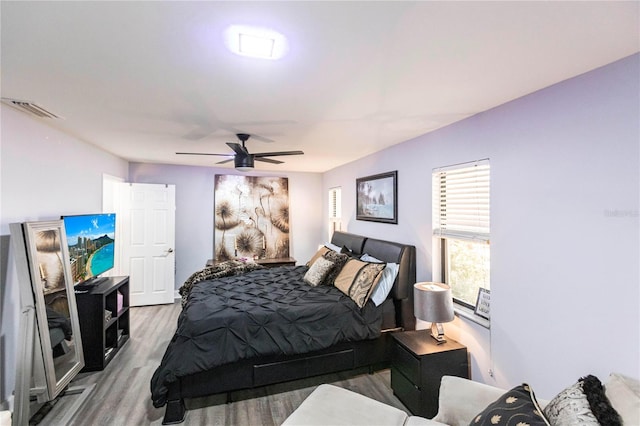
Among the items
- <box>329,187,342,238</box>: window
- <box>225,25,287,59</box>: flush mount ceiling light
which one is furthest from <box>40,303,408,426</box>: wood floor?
<box>329,187,342,238</box>: window

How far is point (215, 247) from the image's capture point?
5.30 metres

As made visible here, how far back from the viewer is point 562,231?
175 cm

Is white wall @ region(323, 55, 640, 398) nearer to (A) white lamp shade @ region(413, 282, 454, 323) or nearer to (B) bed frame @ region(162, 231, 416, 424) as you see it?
(A) white lamp shade @ region(413, 282, 454, 323)

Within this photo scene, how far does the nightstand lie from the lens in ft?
7.16

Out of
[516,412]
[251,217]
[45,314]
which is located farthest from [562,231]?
[251,217]

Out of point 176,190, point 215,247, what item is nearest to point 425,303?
point 215,247

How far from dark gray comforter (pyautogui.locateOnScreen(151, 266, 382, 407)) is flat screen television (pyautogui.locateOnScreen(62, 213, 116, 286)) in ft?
3.69

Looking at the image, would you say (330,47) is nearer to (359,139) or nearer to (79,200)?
(359,139)

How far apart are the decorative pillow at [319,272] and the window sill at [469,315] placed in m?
1.38

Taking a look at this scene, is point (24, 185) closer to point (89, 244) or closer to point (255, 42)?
point (89, 244)

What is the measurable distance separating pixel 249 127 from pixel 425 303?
2217mm

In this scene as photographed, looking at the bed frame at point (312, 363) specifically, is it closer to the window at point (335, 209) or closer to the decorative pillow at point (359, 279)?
the decorative pillow at point (359, 279)

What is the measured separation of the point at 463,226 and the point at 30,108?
3.62 m

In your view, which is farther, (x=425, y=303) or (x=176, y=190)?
(x=176, y=190)
